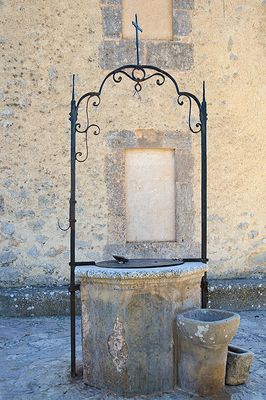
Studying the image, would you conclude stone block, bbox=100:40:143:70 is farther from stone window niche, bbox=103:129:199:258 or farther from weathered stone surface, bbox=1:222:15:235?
weathered stone surface, bbox=1:222:15:235

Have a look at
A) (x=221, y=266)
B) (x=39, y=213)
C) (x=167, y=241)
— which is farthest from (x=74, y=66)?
(x=221, y=266)

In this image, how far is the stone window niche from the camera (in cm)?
610

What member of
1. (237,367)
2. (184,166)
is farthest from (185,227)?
(237,367)

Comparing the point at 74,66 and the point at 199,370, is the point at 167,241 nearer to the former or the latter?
the point at 74,66

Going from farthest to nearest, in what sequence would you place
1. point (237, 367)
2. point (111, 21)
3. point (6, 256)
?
point (111, 21)
point (6, 256)
point (237, 367)

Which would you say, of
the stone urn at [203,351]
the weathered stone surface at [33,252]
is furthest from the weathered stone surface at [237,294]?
the stone urn at [203,351]

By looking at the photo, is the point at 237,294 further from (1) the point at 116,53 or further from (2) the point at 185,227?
(1) the point at 116,53

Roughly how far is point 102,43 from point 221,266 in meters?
3.07

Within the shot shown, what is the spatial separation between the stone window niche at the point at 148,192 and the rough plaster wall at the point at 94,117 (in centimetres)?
11

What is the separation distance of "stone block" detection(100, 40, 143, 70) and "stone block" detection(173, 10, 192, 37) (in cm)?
57

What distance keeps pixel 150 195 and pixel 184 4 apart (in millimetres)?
2385

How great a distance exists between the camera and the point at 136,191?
244 inches

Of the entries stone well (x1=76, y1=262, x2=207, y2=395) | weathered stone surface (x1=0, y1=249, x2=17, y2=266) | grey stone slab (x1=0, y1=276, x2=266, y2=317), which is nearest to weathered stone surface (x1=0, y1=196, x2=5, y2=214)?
weathered stone surface (x1=0, y1=249, x2=17, y2=266)

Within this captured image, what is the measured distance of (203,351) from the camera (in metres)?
3.20
